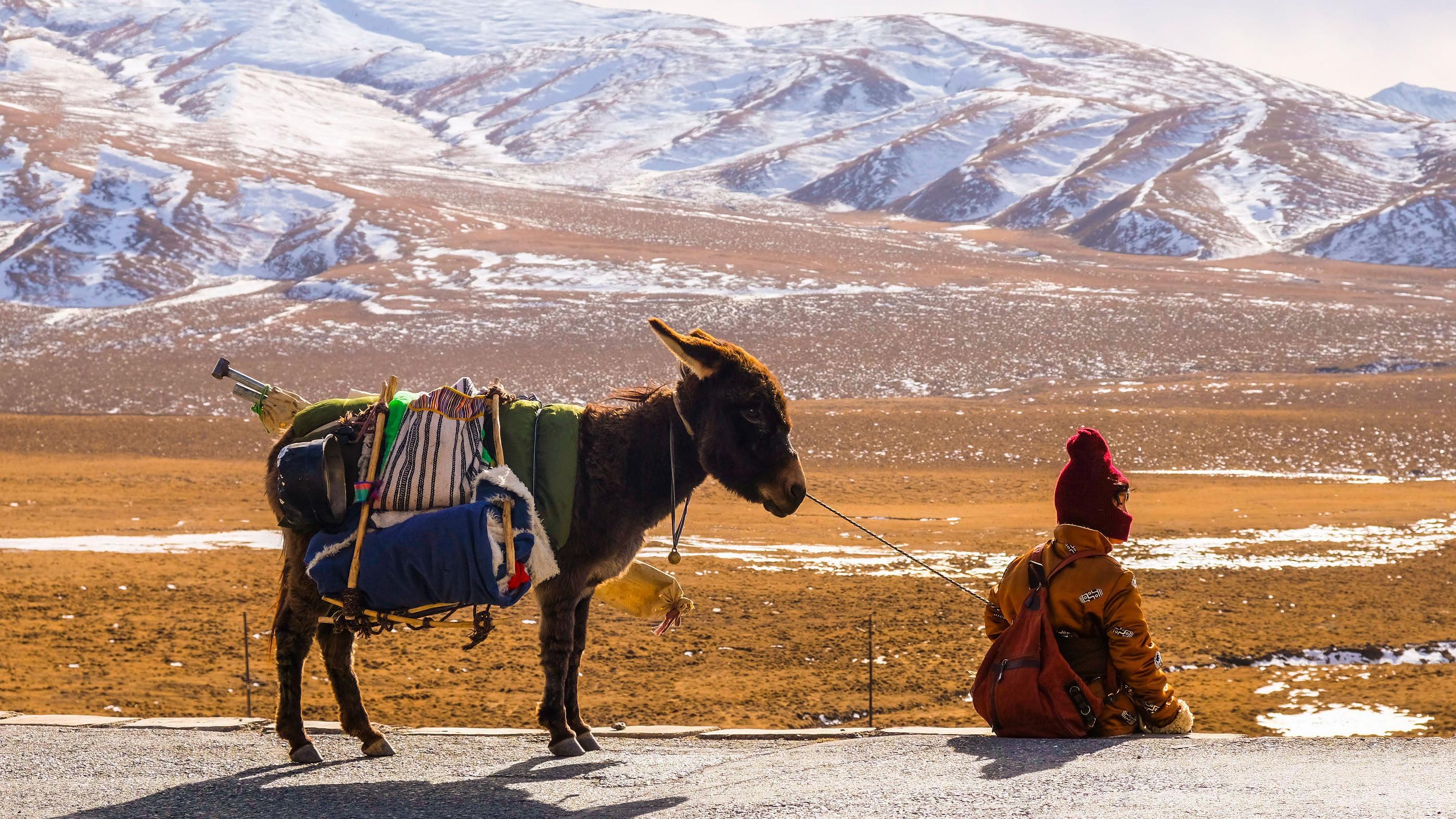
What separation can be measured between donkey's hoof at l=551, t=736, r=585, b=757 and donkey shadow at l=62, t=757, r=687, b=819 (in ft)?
1.19

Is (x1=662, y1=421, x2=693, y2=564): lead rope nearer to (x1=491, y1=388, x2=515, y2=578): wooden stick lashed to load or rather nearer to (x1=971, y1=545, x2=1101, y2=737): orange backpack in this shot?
(x1=491, y1=388, x2=515, y2=578): wooden stick lashed to load

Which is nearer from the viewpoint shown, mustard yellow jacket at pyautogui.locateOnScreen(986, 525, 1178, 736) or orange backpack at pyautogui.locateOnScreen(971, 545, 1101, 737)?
mustard yellow jacket at pyautogui.locateOnScreen(986, 525, 1178, 736)

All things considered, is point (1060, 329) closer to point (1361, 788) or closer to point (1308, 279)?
point (1308, 279)

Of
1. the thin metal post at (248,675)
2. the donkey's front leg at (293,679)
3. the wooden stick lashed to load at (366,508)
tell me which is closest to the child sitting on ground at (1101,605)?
the wooden stick lashed to load at (366,508)

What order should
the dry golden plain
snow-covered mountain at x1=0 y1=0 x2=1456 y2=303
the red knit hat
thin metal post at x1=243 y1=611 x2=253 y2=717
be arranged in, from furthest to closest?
snow-covered mountain at x1=0 y1=0 x2=1456 y2=303 → the dry golden plain → thin metal post at x1=243 y1=611 x2=253 y2=717 → the red knit hat

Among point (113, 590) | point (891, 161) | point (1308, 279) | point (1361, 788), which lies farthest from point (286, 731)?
point (891, 161)

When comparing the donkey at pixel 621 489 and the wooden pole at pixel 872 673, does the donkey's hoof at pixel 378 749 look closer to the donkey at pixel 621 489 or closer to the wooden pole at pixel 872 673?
the donkey at pixel 621 489

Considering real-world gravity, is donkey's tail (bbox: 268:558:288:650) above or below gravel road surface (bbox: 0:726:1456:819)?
above

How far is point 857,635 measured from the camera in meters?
14.0

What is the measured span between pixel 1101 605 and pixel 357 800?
360cm

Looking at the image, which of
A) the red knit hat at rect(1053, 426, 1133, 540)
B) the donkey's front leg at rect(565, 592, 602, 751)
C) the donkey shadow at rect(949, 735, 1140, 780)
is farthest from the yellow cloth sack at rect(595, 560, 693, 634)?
the red knit hat at rect(1053, 426, 1133, 540)

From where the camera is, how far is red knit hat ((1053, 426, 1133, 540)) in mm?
5875

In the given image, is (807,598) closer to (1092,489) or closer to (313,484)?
(1092,489)

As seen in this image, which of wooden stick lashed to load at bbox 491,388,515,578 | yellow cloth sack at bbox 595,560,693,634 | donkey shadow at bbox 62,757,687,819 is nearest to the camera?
donkey shadow at bbox 62,757,687,819
